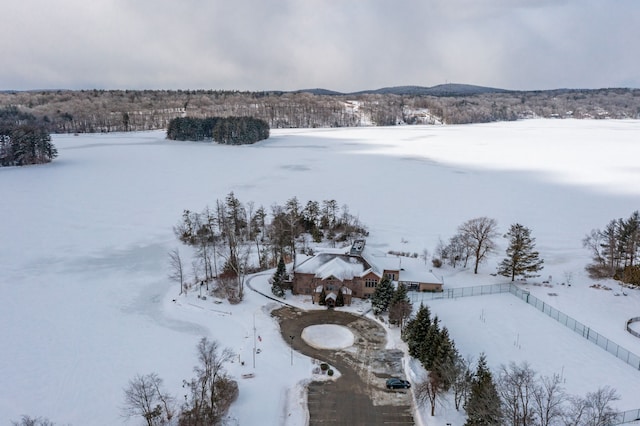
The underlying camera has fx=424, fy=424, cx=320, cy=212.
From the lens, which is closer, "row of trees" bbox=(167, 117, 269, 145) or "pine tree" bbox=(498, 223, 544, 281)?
"pine tree" bbox=(498, 223, 544, 281)

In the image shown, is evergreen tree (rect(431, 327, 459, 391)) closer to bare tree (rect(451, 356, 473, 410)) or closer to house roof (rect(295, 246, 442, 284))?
bare tree (rect(451, 356, 473, 410))

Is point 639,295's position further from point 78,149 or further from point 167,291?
point 78,149

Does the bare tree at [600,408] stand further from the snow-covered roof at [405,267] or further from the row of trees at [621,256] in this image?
the row of trees at [621,256]

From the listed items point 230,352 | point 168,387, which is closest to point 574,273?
point 230,352

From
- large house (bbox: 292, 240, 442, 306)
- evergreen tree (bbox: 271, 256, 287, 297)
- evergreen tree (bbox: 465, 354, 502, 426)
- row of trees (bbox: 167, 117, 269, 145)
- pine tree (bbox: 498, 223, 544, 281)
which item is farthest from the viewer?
row of trees (bbox: 167, 117, 269, 145)

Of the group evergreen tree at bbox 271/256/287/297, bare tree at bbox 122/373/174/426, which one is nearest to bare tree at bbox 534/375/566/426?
bare tree at bbox 122/373/174/426

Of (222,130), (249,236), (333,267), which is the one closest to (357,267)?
(333,267)
